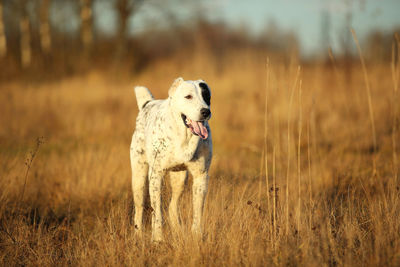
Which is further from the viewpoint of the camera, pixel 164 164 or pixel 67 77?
pixel 67 77

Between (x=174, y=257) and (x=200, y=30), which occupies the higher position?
(x=200, y=30)

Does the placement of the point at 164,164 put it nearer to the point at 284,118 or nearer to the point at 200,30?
the point at 284,118

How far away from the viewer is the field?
3.09 m

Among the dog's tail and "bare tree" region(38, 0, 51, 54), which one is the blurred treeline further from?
the dog's tail

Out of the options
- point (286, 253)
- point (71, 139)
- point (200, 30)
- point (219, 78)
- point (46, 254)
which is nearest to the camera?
point (286, 253)

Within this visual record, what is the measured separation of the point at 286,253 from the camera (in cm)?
291

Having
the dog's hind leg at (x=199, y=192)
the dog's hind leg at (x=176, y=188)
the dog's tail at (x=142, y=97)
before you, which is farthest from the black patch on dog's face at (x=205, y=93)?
the dog's tail at (x=142, y=97)

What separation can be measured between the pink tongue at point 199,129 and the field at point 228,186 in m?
0.63

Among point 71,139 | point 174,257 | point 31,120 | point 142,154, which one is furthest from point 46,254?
point 31,120

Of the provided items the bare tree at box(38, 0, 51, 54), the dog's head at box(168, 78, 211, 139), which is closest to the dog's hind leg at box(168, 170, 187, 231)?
the dog's head at box(168, 78, 211, 139)

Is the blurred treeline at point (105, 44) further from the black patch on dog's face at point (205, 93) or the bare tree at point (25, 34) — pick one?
the black patch on dog's face at point (205, 93)

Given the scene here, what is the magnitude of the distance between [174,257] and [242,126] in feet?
24.2

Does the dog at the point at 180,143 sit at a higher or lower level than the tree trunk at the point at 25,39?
lower

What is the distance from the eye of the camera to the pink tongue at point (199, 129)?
3328mm
